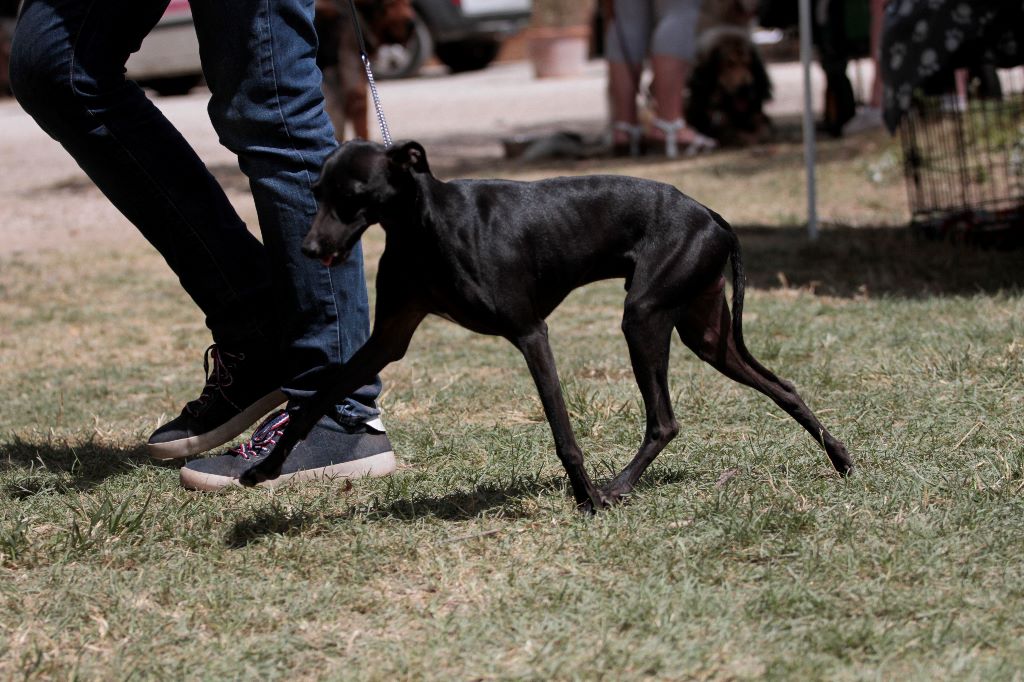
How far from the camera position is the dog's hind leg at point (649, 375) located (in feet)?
9.36

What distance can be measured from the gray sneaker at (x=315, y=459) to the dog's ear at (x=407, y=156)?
0.82m

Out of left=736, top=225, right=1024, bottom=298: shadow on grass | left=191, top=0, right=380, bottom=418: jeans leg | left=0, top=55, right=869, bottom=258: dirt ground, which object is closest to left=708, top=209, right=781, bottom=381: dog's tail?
left=191, top=0, right=380, bottom=418: jeans leg

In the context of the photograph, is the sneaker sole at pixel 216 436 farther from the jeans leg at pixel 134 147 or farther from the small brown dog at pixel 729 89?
the small brown dog at pixel 729 89

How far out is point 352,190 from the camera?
2.59 m

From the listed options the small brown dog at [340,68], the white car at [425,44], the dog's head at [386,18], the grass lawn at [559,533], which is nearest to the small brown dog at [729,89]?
the dog's head at [386,18]

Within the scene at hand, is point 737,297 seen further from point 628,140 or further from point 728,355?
point 628,140

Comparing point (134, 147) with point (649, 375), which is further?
point (134, 147)

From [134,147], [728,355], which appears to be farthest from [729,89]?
[134,147]

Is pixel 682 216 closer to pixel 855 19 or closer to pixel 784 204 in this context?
pixel 784 204

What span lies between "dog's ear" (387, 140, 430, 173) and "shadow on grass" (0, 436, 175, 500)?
1.21 meters

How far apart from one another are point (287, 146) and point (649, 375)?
974 mm

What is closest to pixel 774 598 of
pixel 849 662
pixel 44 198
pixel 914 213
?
pixel 849 662

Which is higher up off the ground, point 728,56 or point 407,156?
point 407,156

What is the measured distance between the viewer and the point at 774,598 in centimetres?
237
